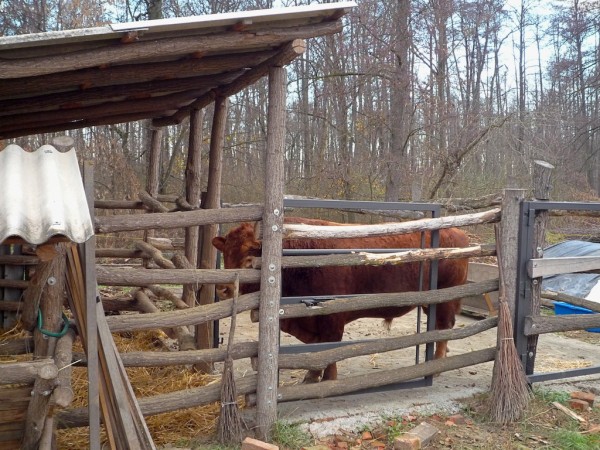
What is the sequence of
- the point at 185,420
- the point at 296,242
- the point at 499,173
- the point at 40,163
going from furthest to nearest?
1. the point at 499,173
2. the point at 296,242
3. the point at 185,420
4. the point at 40,163

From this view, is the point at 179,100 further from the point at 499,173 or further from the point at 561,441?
the point at 499,173

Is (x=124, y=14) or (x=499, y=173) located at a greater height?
(x=124, y=14)

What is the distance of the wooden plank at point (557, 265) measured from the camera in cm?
512

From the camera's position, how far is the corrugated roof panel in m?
2.26

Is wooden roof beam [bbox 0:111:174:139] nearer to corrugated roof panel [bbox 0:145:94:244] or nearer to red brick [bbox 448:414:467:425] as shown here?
corrugated roof panel [bbox 0:145:94:244]

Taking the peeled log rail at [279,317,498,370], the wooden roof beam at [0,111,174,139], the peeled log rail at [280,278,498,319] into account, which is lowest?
the peeled log rail at [279,317,498,370]

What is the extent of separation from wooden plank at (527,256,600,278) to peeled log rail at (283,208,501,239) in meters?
0.51

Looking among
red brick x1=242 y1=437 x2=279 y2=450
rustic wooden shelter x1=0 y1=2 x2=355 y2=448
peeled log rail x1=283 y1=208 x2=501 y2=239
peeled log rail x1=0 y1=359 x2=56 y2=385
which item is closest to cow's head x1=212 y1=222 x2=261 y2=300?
rustic wooden shelter x1=0 y1=2 x2=355 y2=448

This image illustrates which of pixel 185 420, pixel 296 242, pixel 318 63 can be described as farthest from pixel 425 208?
pixel 318 63

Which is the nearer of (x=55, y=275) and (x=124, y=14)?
(x=55, y=275)

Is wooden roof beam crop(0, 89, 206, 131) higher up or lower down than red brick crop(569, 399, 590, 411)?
higher up

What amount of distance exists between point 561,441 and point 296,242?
2.87 metres

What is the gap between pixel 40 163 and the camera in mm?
2660

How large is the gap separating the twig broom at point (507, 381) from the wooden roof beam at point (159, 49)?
2856 mm
